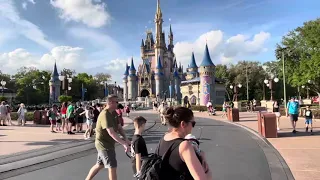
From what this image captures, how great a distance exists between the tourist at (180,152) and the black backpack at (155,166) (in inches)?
0.5

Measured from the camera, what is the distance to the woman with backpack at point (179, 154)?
8.43 feet

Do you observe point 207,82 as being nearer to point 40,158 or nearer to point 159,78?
point 40,158

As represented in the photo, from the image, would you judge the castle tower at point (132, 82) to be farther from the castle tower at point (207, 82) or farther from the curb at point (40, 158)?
the curb at point (40, 158)

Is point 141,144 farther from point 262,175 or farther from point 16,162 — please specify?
point 16,162

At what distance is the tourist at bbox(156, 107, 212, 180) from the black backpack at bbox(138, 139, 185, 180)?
0.01 metres

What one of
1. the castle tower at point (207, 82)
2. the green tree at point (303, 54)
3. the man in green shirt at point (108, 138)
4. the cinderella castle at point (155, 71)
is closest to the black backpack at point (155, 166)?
the man in green shirt at point (108, 138)

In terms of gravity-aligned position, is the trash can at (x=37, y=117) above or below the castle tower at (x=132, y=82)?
below

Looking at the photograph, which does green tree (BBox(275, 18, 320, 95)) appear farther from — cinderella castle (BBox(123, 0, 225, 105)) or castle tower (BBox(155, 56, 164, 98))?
castle tower (BBox(155, 56, 164, 98))

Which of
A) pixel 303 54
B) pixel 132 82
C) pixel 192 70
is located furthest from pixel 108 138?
pixel 132 82

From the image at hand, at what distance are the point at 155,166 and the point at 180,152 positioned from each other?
0.26 meters

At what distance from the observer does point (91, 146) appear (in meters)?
11.8

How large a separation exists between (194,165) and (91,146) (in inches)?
385

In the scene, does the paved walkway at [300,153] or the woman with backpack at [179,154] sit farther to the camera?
the paved walkway at [300,153]

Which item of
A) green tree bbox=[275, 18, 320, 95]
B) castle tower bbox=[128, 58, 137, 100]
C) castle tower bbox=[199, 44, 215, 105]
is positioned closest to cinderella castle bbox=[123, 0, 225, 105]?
castle tower bbox=[128, 58, 137, 100]
